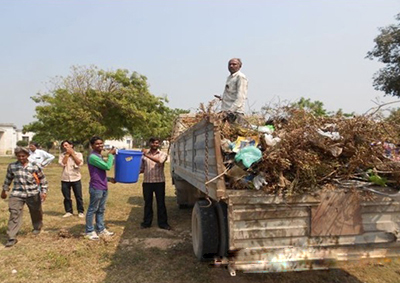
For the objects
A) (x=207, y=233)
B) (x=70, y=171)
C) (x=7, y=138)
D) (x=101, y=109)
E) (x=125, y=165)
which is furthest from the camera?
(x=7, y=138)

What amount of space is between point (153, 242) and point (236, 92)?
2.53 meters

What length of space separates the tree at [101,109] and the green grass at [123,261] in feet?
40.7

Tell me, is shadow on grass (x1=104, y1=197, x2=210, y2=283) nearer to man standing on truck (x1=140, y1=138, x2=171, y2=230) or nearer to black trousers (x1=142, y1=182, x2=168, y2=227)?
black trousers (x1=142, y1=182, x2=168, y2=227)

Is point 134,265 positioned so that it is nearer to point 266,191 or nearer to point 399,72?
point 266,191

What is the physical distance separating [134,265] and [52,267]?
97 cm

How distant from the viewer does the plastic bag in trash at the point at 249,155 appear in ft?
8.45

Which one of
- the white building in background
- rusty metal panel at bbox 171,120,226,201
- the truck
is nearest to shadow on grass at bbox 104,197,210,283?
rusty metal panel at bbox 171,120,226,201

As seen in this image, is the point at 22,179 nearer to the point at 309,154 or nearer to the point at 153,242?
the point at 153,242

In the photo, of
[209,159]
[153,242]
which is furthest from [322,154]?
[153,242]

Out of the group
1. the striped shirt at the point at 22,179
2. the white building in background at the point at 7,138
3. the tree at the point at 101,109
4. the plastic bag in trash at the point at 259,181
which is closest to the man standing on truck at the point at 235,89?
the plastic bag in trash at the point at 259,181

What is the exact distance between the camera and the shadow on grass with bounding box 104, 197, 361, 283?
3480 mm

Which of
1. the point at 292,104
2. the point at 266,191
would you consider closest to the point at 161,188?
the point at 292,104

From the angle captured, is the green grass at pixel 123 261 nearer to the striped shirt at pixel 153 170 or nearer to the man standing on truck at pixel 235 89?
the striped shirt at pixel 153 170

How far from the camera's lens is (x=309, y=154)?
2686mm
